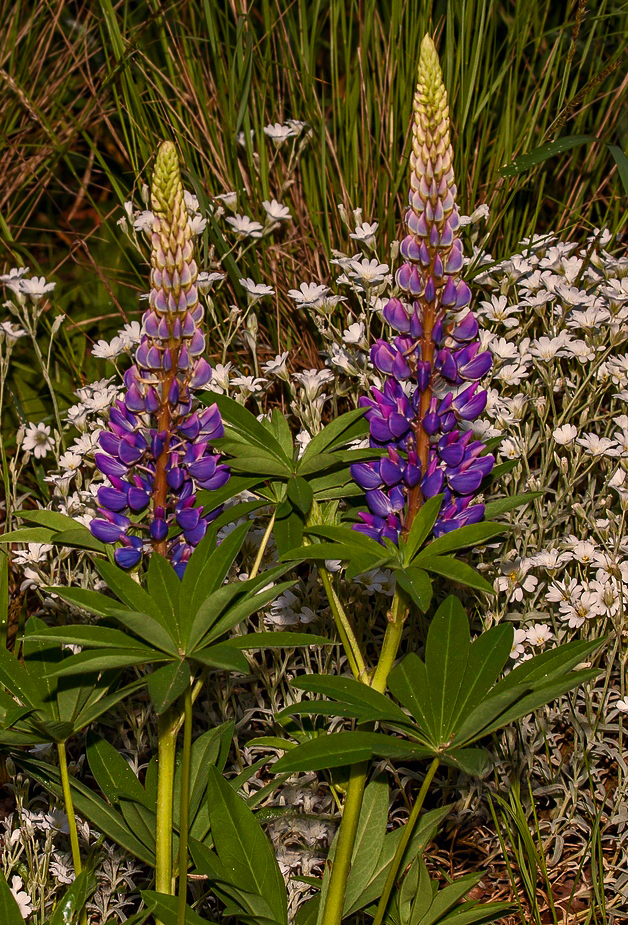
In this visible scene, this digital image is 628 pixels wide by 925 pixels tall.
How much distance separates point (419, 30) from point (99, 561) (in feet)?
8.09

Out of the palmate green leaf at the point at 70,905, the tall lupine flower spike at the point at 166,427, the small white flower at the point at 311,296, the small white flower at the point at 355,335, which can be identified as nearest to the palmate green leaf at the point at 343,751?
the tall lupine flower spike at the point at 166,427

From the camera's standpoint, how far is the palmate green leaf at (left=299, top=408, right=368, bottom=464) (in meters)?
1.77

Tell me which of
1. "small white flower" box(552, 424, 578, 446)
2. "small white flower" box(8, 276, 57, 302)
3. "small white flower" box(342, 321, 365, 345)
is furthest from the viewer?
"small white flower" box(8, 276, 57, 302)

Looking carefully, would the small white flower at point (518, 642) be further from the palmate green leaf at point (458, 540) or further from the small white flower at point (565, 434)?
the palmate green leaf at point (458, 540)

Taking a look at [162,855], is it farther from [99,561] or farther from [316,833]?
[316,833]

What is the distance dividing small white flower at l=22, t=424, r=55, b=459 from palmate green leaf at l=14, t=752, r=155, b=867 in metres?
1.19

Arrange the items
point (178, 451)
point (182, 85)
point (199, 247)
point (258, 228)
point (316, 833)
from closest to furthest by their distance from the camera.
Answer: point (178, 451)
point (316, 833)
point (258, 228)
point (199, 247)
point (182, 85)

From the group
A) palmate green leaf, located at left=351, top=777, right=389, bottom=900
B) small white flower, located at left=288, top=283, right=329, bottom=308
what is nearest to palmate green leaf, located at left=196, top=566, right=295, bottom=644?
palmate green leaf, located at left=351, top=777, right=389, bottom=900

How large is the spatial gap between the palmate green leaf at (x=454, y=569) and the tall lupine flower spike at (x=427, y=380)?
9cm

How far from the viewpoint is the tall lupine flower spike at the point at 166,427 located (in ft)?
4.65

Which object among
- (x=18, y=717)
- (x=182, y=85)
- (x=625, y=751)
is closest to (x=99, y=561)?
(x=18, y=717)

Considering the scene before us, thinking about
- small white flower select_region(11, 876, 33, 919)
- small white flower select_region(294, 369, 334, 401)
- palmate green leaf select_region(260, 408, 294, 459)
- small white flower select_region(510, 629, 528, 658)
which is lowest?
small white flower select_region(11, 876, 33, 919)

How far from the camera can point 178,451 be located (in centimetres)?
156

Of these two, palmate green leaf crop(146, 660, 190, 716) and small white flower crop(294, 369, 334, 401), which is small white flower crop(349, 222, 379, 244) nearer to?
small white flower crop(294, 369, 334, 401)
